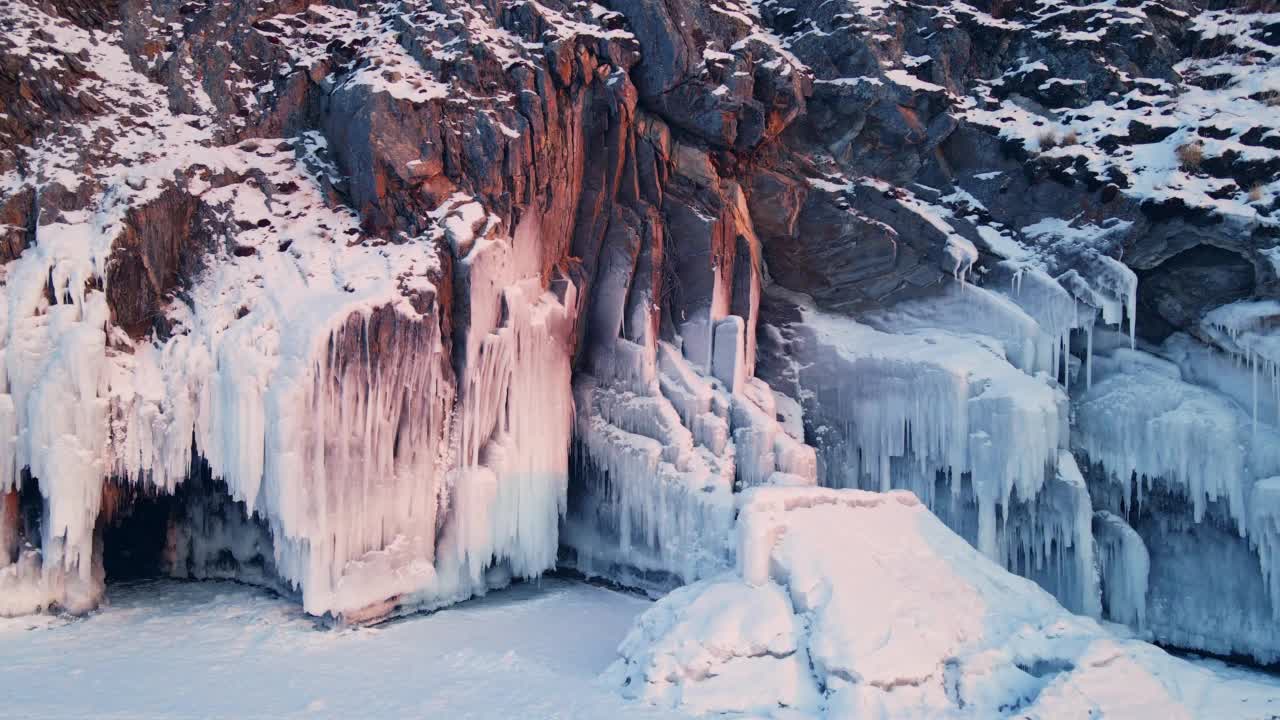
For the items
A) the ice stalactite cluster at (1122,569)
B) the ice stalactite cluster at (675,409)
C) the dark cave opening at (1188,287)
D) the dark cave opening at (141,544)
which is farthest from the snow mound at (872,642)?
the dark cave opening at (141,544)

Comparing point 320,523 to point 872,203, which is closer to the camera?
point 320,523

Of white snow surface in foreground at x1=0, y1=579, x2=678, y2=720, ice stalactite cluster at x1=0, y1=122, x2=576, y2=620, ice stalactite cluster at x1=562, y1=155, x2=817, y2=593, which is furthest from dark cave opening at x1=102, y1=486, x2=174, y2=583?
ice stalactite cluster at x1=562, y1=155, x2=817, y2=593

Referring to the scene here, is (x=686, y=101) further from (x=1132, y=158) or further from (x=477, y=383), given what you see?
(x=1132, y=158)

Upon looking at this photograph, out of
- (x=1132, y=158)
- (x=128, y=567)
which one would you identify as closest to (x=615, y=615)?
(x=128, y=567)

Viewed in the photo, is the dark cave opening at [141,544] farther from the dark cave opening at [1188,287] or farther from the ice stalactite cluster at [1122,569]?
the dark cave opening at [1188,287]

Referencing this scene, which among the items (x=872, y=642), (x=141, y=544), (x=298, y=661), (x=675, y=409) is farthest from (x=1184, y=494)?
(x=141, y=544)

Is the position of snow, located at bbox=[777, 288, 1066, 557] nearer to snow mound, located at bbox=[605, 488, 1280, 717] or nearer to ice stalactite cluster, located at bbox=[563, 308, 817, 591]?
ice stalactite cluster, located at bbox=[563, 308, 817, 591]

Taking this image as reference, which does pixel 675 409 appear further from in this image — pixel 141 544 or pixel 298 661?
pixel 141 544
